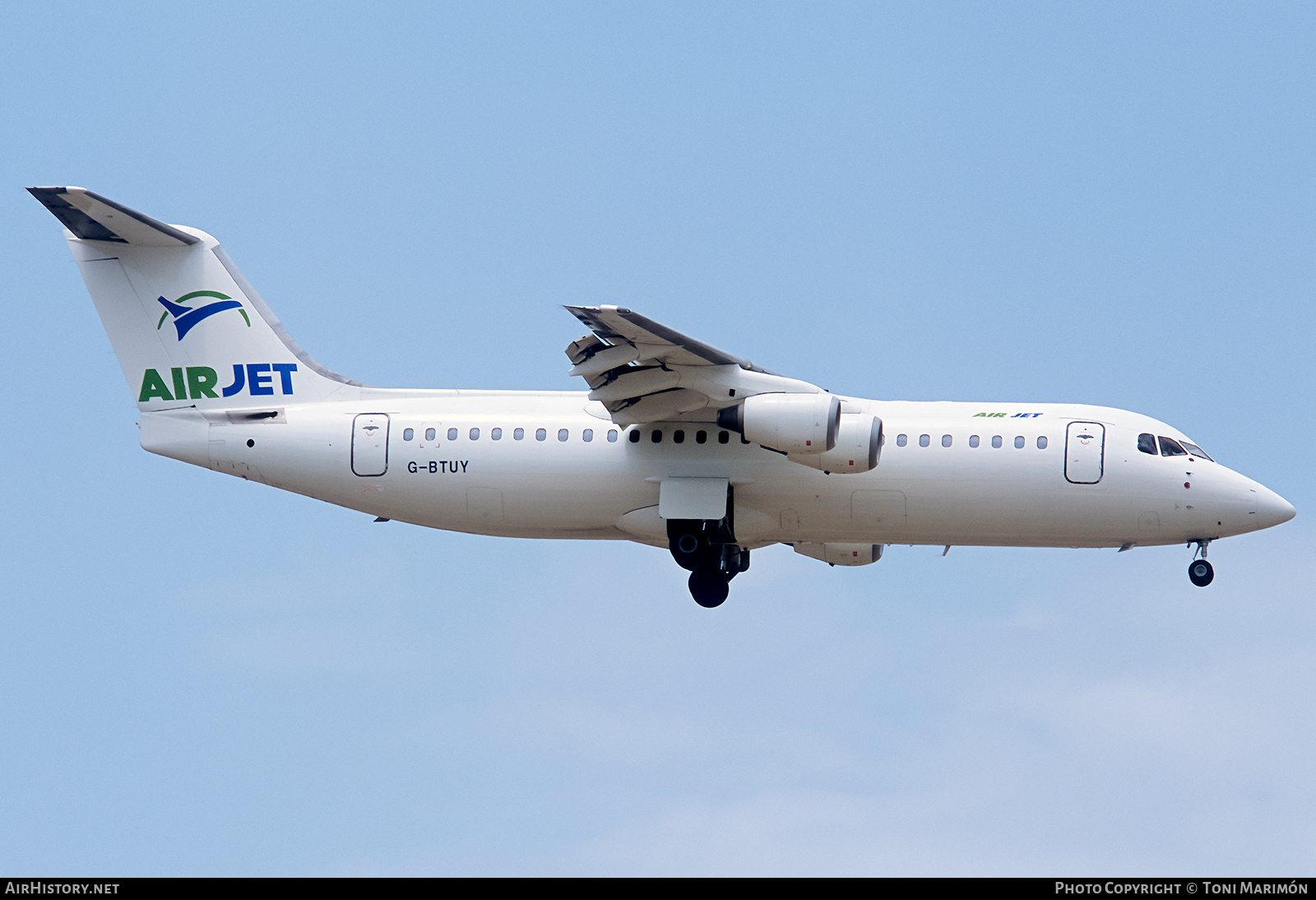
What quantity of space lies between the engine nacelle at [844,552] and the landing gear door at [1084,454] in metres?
3.36

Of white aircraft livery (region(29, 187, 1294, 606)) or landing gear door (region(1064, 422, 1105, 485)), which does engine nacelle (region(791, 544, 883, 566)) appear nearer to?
white aircraft livery (region(29, 187, 1294, 606))

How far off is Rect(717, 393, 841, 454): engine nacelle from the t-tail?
579 cm

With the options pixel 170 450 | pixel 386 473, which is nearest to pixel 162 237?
pixel 170 450

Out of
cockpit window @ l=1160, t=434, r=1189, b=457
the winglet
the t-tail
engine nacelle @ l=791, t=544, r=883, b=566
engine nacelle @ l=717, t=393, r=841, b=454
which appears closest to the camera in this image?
engine nacelle @ l=717, t=393, r=841, b=454

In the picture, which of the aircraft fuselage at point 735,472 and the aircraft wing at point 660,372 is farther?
the aircraft fuselage at point 735,472

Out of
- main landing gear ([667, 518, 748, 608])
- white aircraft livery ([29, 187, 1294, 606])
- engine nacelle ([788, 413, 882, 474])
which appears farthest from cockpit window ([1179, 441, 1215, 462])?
main landing gear ([667, 518, 748, 608])

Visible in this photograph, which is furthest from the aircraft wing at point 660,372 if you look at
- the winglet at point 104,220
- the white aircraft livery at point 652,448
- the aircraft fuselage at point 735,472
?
the winglet at point 104,220

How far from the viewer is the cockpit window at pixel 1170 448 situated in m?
20.1

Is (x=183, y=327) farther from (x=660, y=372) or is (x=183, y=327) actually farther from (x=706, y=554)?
(x=706, y=554)

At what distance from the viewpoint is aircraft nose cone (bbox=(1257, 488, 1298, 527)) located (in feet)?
65.5

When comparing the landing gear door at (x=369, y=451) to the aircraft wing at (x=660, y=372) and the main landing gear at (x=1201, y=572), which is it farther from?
the main landing gear at (x=1201, y=572)

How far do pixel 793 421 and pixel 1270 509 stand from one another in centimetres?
602

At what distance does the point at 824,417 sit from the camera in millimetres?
18828
